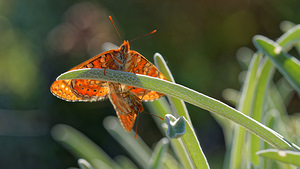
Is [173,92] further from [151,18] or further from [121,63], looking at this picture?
[151,18]

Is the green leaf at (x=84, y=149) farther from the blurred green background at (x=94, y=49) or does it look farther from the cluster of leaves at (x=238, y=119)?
the blurred green background at (x=94, y=49)

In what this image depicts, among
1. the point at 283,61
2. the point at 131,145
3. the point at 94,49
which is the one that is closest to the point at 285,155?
the point at 283,61

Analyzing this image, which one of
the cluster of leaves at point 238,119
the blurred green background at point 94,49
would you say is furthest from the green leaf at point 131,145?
the blurred green background at point 94,49

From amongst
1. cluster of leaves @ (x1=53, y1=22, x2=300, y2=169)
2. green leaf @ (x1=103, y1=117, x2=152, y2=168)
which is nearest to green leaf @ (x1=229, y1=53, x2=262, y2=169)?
cluster of leaves @ (x1=53, y1=22, x2=300, y2=169)

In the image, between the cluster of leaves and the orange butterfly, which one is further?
the orange butterfly

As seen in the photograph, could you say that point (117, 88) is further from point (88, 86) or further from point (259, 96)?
point (259, 96)

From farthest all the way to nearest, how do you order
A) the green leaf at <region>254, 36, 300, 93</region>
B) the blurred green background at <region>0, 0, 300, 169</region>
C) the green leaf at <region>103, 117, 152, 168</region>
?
the blurred green background at <region>0, 0, 300, 169</region> < the green leaf at <region>103, 117, 152, 168</region> < the green leaf at <region>254, 36, 300, 93</region>

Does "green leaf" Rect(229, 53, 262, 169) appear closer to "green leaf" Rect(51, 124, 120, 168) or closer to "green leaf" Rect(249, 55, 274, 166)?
"green leaf" Rect(249, 55, 274, 166)
